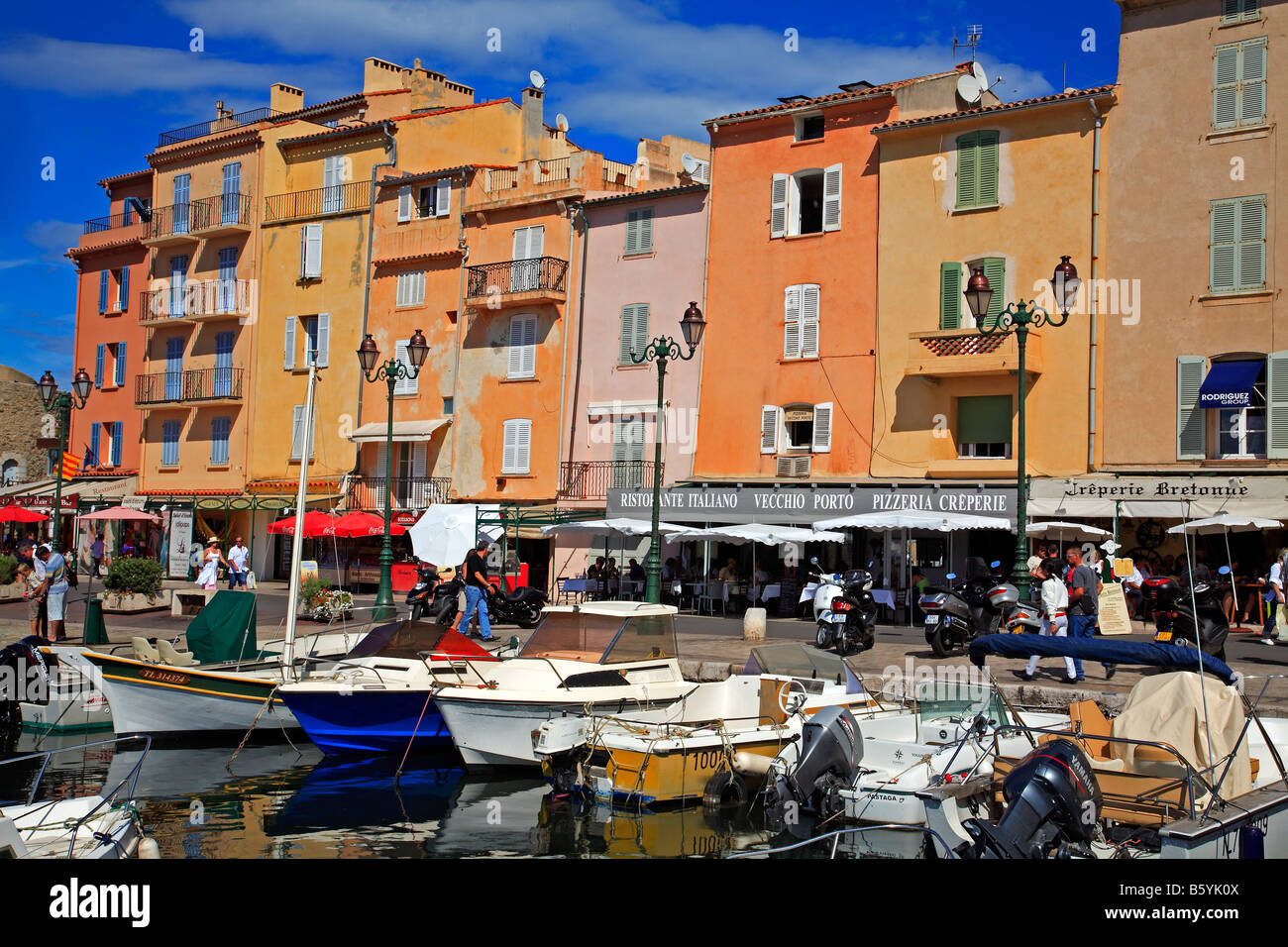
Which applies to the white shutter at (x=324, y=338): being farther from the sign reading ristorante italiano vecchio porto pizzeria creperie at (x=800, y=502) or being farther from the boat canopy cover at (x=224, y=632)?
the boat canopy cover at (x=224, y=632)

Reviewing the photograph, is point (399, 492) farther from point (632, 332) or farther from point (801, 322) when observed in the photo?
point (801, 322)

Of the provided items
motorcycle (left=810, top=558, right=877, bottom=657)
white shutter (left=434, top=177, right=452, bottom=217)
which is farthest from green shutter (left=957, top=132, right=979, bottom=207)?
white shutter (left=434, top=177, right=452, bottom=217)

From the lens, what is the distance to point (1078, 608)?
1744 cm

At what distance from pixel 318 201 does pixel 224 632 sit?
93.0 ft

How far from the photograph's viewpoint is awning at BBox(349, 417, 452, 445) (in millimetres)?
38125

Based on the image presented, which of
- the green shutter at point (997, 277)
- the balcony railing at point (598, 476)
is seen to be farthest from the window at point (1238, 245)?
the balcony railing at point (598, 476)

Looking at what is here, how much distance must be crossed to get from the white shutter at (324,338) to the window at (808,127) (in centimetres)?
1796

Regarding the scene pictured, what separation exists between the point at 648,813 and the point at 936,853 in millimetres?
3930

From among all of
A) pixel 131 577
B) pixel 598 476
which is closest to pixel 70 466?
pixel 131 577

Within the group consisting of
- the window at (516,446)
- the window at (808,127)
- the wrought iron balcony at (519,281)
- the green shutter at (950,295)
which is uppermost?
the window at (808,127)

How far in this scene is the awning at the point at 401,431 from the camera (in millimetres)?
38125

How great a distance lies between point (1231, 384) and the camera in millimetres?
25453

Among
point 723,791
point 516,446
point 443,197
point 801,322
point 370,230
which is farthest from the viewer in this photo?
point 370,230
